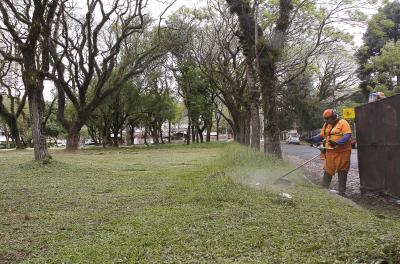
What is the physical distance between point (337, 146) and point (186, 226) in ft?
17.0

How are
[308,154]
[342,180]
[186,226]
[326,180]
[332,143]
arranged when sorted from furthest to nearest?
→ [308,154] < [326,180] < [342,180] < [332,143] < [186,226]

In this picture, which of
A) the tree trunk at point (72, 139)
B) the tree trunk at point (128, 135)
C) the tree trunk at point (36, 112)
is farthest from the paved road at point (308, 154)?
the tree trunk at point (128, 135)

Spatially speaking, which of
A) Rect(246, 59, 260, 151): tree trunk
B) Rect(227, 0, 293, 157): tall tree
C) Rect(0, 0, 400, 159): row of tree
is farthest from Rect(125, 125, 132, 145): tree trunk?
Rect(227, 0, 293, 157): tall tree

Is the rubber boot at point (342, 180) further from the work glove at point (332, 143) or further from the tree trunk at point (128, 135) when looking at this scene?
the tree trunk at point (128, 135)

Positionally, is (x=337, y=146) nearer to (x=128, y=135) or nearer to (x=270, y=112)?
(x=270, y=112)

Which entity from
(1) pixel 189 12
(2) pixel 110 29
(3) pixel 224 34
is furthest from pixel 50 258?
(2) pixel 110 29

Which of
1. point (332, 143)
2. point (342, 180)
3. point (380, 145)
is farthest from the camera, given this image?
point (342, 180)

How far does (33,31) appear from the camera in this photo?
11867mm

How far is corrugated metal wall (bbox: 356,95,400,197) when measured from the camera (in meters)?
6.75

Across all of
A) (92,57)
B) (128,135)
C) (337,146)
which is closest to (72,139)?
(92,57)

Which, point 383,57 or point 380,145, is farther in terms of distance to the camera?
point 383,57

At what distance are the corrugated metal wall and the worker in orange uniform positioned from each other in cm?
29

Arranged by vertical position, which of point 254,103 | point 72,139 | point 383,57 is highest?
point 383,57

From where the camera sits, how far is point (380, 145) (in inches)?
290
